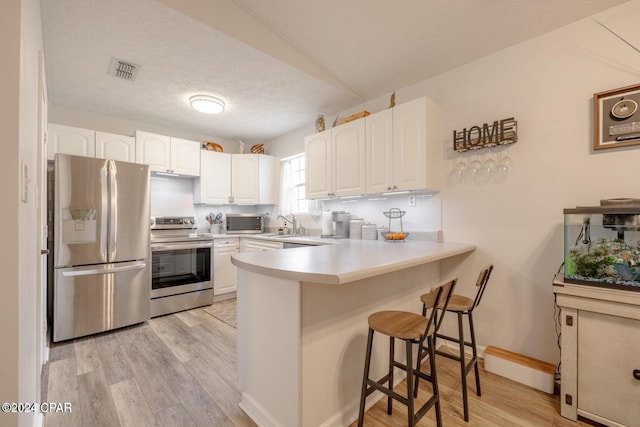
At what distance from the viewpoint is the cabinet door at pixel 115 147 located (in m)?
3.11

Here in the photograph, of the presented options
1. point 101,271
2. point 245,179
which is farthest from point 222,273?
point 245,179

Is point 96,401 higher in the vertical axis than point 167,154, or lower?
lower

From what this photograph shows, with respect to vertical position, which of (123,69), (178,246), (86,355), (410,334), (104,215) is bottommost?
(86,355)

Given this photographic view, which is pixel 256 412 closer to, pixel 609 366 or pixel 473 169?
pixel 609 366

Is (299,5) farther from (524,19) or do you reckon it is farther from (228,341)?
(228,341)

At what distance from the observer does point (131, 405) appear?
168cm

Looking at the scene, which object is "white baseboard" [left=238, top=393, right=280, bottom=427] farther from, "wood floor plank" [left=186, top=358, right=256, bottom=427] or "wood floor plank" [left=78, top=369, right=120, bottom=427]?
"wood floor plank" [left=78, top=369, right=120, bottom=427]

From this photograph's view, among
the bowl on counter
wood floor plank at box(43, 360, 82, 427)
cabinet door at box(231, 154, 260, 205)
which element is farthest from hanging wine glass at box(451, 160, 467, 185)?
wood floor plank at box(43, 360, 82, 427)

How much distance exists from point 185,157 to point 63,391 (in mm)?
2824

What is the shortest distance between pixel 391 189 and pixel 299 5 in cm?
169

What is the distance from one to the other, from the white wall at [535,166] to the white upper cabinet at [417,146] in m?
Answer: 0.14

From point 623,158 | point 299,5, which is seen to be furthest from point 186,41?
point 623,158

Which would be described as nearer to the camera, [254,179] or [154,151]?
[154,151]
